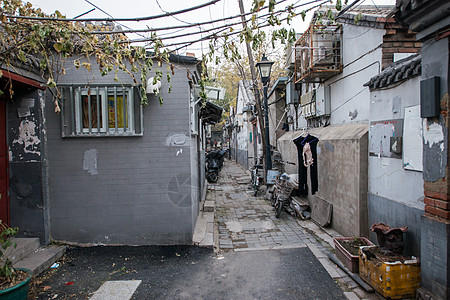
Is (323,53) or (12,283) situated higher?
(323,53)

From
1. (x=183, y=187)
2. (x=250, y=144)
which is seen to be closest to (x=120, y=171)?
(x=183, y=187)

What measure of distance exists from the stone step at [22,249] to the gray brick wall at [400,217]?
20.7 ft

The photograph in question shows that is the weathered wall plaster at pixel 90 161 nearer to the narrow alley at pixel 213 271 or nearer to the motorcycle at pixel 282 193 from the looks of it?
the narrow alley at pixel 213 271

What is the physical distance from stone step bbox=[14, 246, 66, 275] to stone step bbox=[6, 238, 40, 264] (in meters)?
0.07

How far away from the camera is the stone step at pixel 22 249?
471 cm

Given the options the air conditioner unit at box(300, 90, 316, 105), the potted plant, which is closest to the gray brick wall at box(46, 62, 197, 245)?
the potted plant

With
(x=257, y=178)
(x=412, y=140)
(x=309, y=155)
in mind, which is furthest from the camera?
(x=257, y=178)

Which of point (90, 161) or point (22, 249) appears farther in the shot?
point (90, 161)

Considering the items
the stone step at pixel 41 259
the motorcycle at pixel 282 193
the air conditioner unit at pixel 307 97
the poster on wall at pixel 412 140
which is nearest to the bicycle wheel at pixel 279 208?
the motorcycle at pixel 282 193

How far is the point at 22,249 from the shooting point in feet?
16.2

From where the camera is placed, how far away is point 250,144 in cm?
1959

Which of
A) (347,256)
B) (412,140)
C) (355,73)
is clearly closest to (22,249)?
(347,256)

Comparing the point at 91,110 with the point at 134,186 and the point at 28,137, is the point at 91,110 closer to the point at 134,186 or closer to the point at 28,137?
the point at 28,137

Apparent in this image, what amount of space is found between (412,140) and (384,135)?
0.76m
